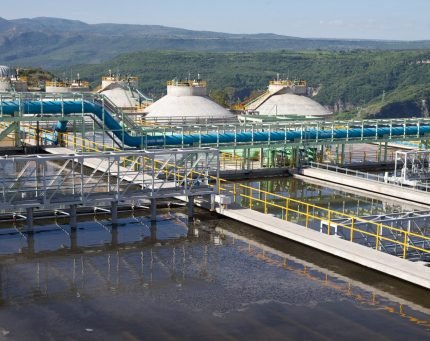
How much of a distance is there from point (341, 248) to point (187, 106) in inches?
1533

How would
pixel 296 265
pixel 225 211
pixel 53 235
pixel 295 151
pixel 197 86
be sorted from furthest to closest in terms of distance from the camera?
pixel 197 86 → pixel 295 151 → pixel 225 211 → pixel 53 235 → pixel 296 265

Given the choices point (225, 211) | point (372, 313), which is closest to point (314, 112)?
point (225, 211)

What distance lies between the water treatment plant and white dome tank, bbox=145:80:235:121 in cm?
1709

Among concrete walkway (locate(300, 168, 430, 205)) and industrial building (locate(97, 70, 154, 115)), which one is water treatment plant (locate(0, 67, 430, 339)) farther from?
industrial building (locate(97, 70, 154, 115))

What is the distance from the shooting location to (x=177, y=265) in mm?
21812

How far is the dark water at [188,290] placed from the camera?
16688mm

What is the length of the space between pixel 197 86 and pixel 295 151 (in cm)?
2251

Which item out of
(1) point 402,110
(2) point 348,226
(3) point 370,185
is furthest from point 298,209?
(1) point 402,110

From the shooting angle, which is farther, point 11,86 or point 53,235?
point 11,86

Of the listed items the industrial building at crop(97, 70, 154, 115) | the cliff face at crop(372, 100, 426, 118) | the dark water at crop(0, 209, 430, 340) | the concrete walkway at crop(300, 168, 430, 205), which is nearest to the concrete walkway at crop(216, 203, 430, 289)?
the dark water at crop(0, 209, 430, 340)

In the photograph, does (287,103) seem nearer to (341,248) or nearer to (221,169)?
(221,169)

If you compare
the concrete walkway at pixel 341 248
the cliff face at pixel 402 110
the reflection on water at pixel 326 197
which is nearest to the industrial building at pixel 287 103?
the reflection on water at pixel 326 197

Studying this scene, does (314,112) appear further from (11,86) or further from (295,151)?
(11,86)

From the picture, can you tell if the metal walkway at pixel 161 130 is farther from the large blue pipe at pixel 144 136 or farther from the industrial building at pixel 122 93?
the industrial building at pixel 122 93
